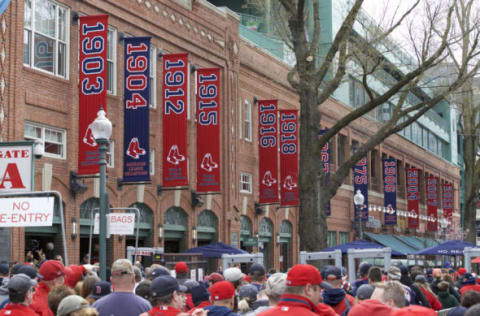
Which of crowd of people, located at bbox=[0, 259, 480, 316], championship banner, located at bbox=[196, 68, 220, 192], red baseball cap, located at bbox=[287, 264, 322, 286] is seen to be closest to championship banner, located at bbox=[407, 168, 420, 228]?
championship banner, located at bbox=[196, 68, 220, 192]

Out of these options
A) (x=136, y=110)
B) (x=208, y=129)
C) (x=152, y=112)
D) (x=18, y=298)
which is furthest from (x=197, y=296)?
(x=208, y=129)

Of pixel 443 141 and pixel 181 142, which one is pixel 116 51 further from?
pixel 443 141

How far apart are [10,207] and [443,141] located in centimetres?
7380

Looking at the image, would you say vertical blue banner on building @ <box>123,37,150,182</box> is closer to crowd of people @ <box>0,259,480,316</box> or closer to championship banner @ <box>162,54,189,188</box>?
championship banner @ <box>162,54,189,188</box>

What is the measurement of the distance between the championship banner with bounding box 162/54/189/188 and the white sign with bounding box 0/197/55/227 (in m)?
14.7

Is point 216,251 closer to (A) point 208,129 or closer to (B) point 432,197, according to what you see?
(A) point 208,129

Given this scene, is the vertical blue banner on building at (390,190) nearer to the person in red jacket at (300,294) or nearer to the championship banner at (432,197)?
the championship banner at (432,197)

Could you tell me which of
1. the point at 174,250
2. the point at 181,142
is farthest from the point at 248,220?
the point at 181,142

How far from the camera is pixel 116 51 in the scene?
26688 mm

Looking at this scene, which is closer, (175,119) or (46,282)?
(46,282)

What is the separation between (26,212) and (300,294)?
742cm

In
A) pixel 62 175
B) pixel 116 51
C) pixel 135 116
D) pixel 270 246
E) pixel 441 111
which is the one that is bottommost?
pixel 270 246

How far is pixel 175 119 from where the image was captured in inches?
1075

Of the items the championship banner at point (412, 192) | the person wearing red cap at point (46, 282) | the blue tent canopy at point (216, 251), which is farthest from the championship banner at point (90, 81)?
the championship banner at point (412, 192)
